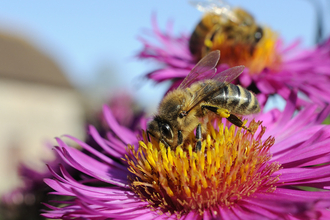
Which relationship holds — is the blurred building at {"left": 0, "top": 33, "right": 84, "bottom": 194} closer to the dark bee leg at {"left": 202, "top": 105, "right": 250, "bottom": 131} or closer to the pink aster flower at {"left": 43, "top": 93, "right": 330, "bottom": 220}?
the pink aster flower at {"left": 43, "top": 93, "right": 330, "bottom": 220}

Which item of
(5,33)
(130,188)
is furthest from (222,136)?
(5,33)

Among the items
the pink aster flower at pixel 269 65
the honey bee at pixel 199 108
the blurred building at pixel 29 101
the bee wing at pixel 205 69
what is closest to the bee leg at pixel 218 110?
the honey bee at pixel 199 108

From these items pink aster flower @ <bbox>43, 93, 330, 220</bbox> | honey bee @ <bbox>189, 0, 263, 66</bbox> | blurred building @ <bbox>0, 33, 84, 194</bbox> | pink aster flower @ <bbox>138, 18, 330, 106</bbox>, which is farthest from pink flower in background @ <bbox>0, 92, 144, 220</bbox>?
blurred building @ <bbox>0, 33, 84, 194</bbox>

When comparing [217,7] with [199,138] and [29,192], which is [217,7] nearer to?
[199,138]

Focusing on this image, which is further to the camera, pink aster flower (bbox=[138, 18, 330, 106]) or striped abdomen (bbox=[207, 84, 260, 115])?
pink aster flower (bbox=[138, 18, 330, 106])

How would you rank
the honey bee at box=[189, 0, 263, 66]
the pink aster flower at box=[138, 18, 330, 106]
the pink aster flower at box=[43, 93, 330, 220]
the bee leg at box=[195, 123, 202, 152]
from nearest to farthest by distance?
the pink aster flower at box=[43, 93, 330, 220] < the bee leg at box=[195, 123, 202, 152] < the pink aster flower at box=[138, 18, 330, 106] < the honey bee at box=[189, 0, 263, 66]

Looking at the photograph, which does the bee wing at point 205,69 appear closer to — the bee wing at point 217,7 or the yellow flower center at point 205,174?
the yellow flower center at point 205,174

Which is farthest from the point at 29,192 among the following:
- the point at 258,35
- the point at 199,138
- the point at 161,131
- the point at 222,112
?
the point at 258,35
